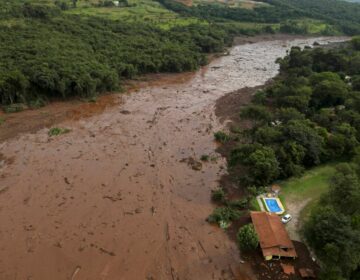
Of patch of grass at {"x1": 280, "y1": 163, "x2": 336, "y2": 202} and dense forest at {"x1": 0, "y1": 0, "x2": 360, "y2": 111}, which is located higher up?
dense forest at {"x1": 0, "y1": 0, "x2": 360, "y2": 111}

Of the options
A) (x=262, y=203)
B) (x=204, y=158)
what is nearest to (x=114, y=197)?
(x=204, y=158)

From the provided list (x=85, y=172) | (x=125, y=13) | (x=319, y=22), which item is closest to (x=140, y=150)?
(x=85, y=172)

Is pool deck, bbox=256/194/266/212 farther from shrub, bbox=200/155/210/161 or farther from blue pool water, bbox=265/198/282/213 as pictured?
shrub, bbox=200/155/210/161

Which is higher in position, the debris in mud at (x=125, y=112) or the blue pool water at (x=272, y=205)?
the blue pool water at (x=272, y=205)

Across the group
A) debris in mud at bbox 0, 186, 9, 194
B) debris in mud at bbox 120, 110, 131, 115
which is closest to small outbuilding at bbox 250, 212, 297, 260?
debris in mud at bbox 0, 186, 9, 194

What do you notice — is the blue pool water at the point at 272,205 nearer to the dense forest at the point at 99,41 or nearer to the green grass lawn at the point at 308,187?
the green grass lawn at the point at 308,187

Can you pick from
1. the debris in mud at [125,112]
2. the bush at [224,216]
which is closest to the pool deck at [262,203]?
the bush at [224,216]

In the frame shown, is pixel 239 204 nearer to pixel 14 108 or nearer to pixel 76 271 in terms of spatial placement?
pixel 76 271
